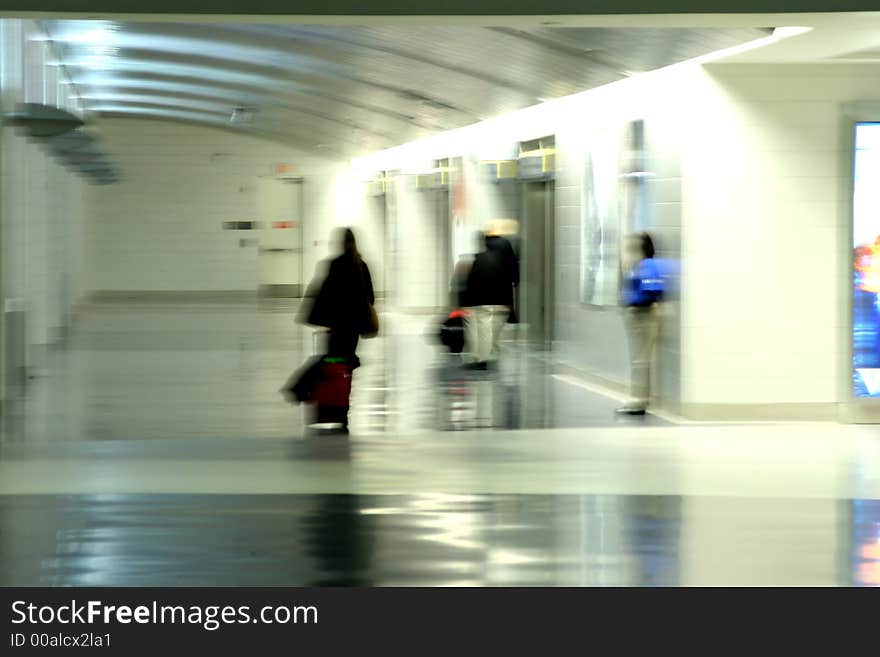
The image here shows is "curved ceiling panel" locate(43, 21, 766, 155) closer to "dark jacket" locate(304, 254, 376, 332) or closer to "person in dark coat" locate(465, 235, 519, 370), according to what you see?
"person in dark coat" locate(465, 235, 519, 370)

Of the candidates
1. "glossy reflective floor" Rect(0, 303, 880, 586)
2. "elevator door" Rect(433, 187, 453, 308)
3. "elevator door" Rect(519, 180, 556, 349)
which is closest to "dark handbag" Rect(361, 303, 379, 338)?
"glossy reflective floor" Rect(0, 303, 880, 586)

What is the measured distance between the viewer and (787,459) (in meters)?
11.9

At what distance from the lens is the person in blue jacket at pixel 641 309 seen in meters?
14.5

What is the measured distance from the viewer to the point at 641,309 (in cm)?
1468

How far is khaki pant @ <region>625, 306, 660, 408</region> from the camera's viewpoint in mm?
14680

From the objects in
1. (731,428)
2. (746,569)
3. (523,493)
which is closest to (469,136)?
(731,428)

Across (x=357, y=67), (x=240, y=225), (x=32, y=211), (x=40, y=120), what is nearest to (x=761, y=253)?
(x=40, y=120)

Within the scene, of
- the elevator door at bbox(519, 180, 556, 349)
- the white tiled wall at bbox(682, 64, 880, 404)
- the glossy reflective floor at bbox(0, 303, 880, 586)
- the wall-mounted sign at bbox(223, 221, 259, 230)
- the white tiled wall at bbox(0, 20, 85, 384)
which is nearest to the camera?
the glossy reflective floor at bbox(0, 303, 880, 586)

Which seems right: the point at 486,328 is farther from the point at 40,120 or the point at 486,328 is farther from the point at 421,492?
the point at 421,492

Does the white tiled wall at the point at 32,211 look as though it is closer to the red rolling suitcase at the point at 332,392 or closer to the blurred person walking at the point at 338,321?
the blurred person walking at the point at 338,321

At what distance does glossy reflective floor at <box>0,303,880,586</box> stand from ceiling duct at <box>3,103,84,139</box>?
2.58 meters

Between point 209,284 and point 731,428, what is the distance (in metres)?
31.2

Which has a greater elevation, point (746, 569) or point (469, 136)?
point (469, 136)
